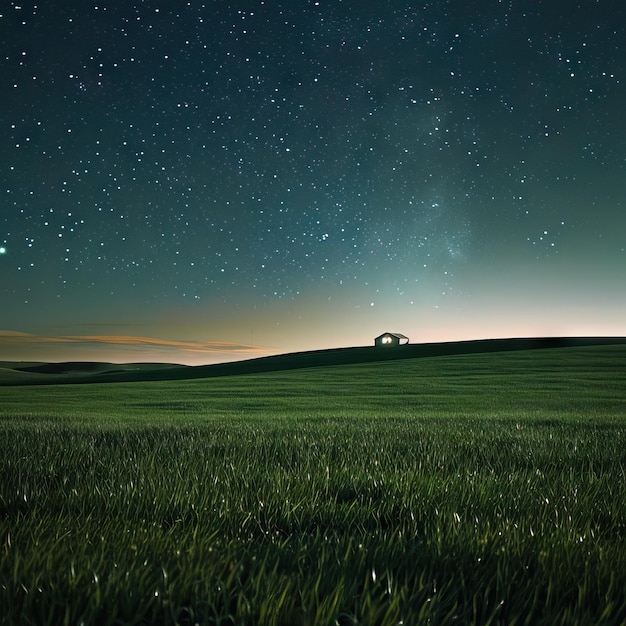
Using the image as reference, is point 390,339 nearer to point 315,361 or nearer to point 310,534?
point 315,361

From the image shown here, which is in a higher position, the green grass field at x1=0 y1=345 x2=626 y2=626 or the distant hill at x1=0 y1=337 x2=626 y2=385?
the green grass field at x1=0 y1=345 x2=626 y2=626

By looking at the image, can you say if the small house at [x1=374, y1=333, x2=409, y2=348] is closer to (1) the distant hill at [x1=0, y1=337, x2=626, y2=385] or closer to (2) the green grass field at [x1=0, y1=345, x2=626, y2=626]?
(1) the distant hill at [x1=0, y1=337, x2=626, y2=385]

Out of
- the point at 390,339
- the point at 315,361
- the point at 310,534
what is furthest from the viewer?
the point at 390,339

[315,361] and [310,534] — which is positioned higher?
[310,534]

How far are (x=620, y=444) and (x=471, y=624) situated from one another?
7033 mm

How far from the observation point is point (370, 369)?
5262cm

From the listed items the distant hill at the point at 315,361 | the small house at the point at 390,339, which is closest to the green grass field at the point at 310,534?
the distant hill at the point at 315,361

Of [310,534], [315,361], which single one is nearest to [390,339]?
[315,361]

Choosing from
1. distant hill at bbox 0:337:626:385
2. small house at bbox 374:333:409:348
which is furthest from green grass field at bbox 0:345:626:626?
small house at bbox 374:333:409:348

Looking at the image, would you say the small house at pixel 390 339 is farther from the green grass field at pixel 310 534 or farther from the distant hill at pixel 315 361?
the green grass field at pixel 310 534

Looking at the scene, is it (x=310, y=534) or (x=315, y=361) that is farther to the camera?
(x=315, y=361)

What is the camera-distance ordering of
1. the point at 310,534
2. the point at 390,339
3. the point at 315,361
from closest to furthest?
the point at 310,534 → the point at 315,361 → the point at 390,339

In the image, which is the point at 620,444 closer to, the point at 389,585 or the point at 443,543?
the point at 443,543

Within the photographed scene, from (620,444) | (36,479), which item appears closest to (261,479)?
(36,479)
